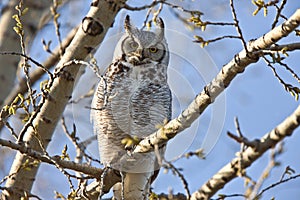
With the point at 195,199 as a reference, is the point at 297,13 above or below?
above

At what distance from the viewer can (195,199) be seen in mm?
2189

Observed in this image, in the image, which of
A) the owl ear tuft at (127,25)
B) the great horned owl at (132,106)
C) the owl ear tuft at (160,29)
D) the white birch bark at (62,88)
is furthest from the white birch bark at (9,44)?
the owl ear tuft at (160,29)

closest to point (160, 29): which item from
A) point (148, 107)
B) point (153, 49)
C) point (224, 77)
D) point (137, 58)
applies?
point (153, 49)

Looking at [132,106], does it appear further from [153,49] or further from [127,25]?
[127,25]

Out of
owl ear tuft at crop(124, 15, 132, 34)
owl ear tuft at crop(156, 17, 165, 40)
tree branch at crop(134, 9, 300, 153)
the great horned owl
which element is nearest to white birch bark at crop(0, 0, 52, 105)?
the great horned owl

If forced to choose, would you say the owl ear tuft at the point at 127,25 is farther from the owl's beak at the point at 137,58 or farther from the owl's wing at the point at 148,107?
the owl's wing at the point at 148,107

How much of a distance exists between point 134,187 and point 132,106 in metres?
0.39

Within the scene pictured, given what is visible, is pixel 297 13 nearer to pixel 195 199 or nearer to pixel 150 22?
pixel 195 199

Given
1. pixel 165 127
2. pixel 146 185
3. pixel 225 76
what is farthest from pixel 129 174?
pixel 225 76

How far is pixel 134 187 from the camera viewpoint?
2816 mm

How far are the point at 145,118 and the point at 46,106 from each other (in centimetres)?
51

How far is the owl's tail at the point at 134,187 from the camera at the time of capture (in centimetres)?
277

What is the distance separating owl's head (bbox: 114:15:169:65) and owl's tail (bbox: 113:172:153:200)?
59 cm

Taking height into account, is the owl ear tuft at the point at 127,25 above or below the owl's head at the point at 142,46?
above
